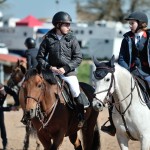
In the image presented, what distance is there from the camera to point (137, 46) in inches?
340

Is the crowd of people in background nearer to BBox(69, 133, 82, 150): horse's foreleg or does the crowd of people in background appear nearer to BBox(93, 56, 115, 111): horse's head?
BBox(69, 133, 82, 150): horse's foreleg

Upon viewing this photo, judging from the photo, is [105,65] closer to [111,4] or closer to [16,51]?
[16,51]

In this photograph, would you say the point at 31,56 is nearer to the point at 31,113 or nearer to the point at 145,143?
the point at 31,113

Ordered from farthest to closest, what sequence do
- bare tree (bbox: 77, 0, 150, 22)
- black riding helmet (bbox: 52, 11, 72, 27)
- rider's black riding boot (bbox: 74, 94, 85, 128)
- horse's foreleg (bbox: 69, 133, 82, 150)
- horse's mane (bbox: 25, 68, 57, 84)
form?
bare tree (bbox: 77, 0, 150, 22), horse's foreleg (bbox: 69, 133, 82, 150), rider's black riding boot (bbox: 74, 94, 85, 128), black riding helmet (bbox: 52, 11, 72, 27), horse's mane (bbox: 25, 68, 57, 84)

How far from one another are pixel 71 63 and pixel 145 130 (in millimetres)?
1728

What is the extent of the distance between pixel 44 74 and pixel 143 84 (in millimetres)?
1582

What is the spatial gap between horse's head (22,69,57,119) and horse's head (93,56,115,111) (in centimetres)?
105

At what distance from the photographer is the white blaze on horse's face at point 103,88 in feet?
25.2

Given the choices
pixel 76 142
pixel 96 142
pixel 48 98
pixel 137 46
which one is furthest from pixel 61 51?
pixel 96 142

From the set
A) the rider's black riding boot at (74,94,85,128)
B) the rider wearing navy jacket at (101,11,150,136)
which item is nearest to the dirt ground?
the rider's black riding boot at (74,94,85,128)

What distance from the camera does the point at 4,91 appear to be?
11539 mm

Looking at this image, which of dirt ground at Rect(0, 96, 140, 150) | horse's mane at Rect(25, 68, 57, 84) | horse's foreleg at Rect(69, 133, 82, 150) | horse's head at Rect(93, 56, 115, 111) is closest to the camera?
horse's head at Rect(93, 56, 115, 111)

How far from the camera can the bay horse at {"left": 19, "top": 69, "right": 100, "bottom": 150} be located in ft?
27.2

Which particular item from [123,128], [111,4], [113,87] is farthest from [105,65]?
[111,4]
